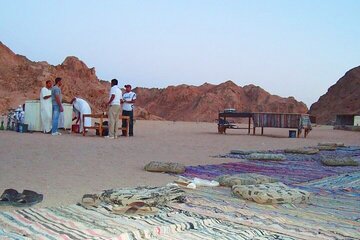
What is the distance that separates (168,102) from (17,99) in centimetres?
4198

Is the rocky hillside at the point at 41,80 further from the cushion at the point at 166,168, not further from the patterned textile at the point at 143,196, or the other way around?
the patterned textile at the point at 143,196

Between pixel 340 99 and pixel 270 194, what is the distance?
67.4 metres

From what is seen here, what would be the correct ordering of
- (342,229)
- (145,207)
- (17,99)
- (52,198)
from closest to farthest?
1. (342,229)
2. (145,207)
3. (52,198)
4. (17,99)

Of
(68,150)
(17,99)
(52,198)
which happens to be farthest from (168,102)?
(52,198)

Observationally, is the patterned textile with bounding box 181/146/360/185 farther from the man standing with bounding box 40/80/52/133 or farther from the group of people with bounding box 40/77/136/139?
the man standing with bounding box 40/80/52/133

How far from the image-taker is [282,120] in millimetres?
18125

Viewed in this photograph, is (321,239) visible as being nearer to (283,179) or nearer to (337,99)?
(283,179)

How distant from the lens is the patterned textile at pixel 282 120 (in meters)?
17.8

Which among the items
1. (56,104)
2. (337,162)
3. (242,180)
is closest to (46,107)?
(56,104)

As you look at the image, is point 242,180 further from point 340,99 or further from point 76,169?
point 340,99

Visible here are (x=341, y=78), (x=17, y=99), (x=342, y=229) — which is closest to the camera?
(x=342, y=229)

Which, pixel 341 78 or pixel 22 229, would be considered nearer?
pixel 22 229

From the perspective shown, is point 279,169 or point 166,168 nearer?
point 166,168

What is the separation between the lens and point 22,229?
327cm
